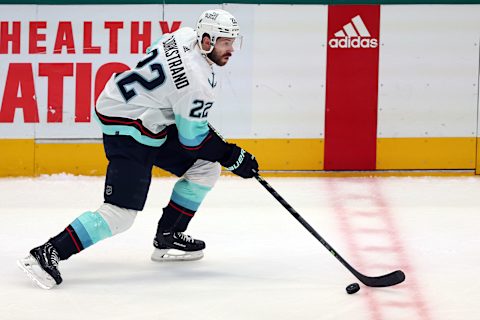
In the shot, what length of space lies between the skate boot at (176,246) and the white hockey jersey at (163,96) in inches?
17.1

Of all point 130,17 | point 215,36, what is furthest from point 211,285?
point 130,17

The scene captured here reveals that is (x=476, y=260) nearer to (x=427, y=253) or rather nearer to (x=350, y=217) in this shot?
(x=427, y=253)

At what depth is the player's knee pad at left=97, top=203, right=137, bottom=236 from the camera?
4.28 meters

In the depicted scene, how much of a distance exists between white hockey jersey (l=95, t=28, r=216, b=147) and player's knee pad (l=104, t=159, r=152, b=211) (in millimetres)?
113

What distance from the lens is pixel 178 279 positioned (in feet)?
14.5

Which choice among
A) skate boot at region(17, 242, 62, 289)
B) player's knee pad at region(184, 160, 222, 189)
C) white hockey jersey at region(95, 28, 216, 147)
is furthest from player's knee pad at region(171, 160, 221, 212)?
skate boot at region(17, 242, 62, 289)

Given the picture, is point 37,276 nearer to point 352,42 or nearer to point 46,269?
point 46,269

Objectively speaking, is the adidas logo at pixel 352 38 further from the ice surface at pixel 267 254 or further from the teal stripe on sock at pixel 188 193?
the teal stripe on sock at pixel 188 193

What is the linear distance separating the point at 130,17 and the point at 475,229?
223 centimetres

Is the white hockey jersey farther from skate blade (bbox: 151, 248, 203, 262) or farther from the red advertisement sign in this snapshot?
the red advertisement sign

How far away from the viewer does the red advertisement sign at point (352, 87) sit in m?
6.47

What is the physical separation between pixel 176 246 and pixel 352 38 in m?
2.23

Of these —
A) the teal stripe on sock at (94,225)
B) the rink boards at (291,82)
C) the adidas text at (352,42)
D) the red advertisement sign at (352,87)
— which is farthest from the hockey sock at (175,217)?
the adidas text at (352,42)

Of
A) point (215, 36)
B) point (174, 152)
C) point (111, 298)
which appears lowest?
point (111, 298)
